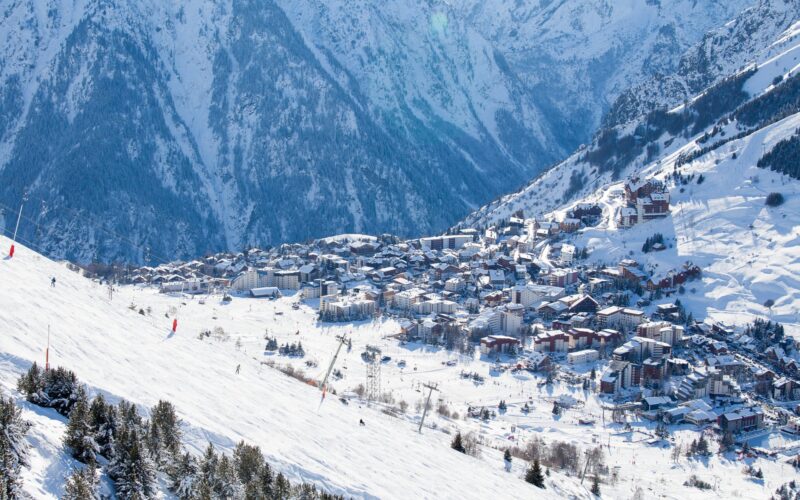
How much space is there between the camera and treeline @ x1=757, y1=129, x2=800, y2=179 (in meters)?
106

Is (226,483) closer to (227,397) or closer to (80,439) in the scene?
(80,439)

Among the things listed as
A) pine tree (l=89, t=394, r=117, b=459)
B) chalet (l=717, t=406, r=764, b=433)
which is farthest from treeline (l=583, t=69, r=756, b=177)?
pine tree (l=89, t=394, r=117, b=459)

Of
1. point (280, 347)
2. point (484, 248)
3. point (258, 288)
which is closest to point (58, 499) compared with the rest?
point (280, 347)

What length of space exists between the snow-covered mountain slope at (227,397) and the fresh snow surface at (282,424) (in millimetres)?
76

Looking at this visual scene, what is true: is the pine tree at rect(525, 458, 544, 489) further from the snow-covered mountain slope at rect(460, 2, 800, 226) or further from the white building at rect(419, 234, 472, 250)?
the snow-covered mountain slope at rect(460, 2, 800, 226)

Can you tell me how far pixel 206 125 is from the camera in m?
194

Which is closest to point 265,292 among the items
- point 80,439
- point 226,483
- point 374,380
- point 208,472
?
point 374,380

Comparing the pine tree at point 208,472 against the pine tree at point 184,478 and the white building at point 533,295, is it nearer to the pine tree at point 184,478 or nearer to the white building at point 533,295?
the pine tree at point 184,478

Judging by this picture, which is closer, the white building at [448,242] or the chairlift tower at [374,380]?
the chairlift tower at [374,380]

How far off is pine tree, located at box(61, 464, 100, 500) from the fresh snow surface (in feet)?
2.26

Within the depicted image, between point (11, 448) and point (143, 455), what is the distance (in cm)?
319

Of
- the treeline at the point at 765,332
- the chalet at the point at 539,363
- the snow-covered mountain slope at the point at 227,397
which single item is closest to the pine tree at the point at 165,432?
the snow-covered mountain slope at the point at 227,397

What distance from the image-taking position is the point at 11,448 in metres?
20.1

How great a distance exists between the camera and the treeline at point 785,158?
106000 millimetres
